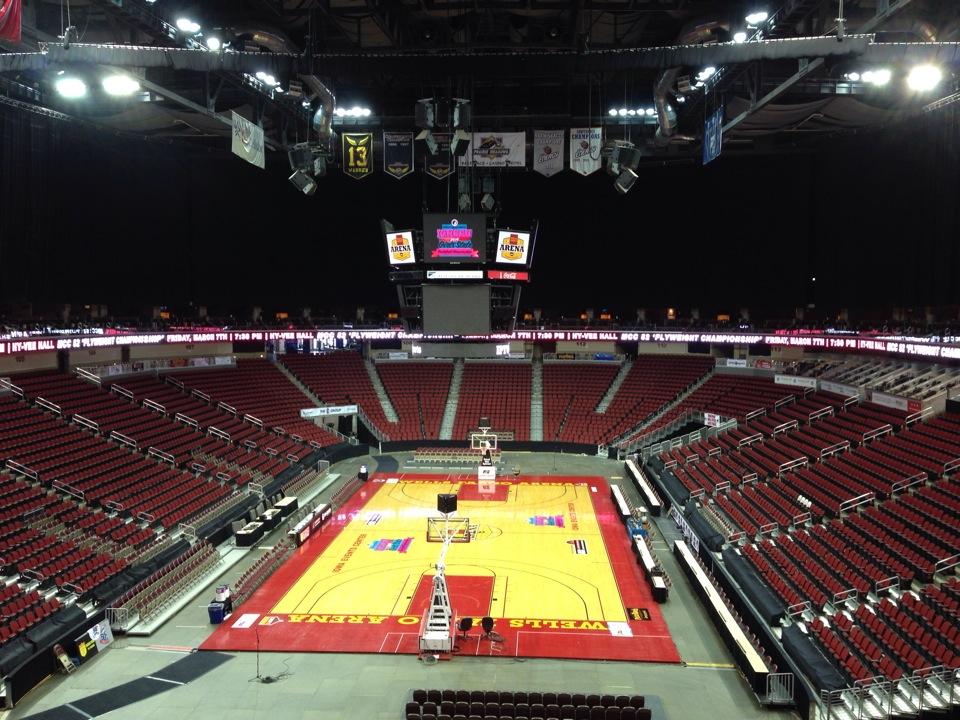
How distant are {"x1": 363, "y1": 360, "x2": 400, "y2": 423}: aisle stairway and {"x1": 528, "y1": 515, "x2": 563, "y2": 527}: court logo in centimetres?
1681

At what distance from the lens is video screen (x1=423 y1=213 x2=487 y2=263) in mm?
28656

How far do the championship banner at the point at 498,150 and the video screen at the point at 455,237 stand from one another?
2950 mm

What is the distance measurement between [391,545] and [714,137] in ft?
57.9

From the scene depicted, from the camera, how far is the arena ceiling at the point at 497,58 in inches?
623

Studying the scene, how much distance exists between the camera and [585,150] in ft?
78.3

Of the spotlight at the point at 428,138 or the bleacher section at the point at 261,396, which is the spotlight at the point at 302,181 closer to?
the spotlight at the point at 428,138

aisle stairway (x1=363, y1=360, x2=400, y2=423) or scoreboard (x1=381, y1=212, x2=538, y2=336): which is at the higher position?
scoreboard (x1=381, y1=212, x2=538, y2=336)

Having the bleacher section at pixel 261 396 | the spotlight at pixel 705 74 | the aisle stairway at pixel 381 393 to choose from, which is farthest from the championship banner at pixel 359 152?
the aisle stairway at pixel 381 393

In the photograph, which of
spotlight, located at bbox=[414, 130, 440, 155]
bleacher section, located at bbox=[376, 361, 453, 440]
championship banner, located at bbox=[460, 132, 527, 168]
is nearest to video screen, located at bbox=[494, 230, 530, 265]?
championship banner, located at bbox=[460, 132, 527, 168]

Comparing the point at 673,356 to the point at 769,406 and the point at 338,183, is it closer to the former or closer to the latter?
the point at 769,406

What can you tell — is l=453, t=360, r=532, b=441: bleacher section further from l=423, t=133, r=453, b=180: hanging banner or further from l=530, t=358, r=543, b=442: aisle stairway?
l=423, t=133, r=453, b=180: hanging banner

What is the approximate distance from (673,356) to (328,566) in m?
30.8

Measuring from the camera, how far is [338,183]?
4650 cm

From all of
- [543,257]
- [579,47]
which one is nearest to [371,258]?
[543,257]
